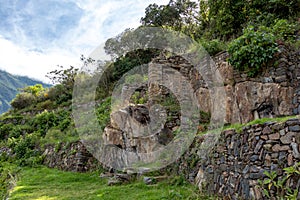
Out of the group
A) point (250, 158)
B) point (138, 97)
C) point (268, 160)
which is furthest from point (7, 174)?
point (268, 160)

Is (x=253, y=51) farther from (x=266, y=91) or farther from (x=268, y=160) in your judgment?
(x=268, y=160)

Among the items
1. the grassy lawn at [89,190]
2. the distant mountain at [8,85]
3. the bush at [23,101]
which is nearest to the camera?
the grassy lawn at [89,190]

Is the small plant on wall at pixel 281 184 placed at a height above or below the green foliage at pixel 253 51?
below

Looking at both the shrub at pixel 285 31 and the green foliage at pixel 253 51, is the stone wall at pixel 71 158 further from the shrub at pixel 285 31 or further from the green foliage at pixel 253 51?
the shrub at pixel 285 31

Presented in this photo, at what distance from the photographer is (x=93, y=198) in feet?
19.7

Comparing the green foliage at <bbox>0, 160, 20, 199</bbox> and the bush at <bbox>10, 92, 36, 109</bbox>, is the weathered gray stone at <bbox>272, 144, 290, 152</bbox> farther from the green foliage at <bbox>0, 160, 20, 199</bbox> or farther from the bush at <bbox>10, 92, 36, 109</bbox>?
the bush at <bbox>10, 92, 36, 109</bbox>

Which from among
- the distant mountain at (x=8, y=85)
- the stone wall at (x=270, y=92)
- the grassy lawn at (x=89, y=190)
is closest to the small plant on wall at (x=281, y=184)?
the grassy lawn at (x=89, y=190)

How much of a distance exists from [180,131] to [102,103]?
9169mm

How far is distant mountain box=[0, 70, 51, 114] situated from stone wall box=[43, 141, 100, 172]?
304 feet

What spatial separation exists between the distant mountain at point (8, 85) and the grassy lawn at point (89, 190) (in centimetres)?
9652

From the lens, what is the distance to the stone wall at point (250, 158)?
12.7ft

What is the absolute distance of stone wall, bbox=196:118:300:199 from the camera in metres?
3.88

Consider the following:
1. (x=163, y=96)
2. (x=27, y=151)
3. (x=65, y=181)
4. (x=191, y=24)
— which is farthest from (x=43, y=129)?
(x=191, y=24)

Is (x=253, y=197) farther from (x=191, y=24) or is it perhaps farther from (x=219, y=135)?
(x=191, y=24)
